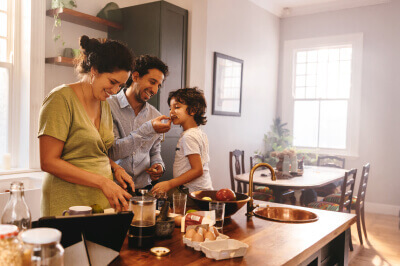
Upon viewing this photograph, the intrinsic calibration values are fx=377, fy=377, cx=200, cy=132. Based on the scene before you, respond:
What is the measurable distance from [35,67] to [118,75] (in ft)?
6.77

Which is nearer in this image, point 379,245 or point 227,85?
point 379,245

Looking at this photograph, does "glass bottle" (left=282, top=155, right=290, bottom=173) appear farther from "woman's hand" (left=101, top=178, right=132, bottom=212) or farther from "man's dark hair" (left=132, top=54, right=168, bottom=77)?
"woman's hand" (left=101, top=178, right=132, bottom=212)

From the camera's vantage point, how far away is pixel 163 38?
12.8 ft

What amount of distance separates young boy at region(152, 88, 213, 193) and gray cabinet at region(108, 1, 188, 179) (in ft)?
4.16

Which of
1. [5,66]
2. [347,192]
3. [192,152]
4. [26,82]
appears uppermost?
[5,66]

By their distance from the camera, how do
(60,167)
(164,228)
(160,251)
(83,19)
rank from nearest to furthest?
(160,251)
(164,228)
(60,167)
(83,19)

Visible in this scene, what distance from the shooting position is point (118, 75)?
1792 mm

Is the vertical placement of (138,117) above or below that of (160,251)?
above

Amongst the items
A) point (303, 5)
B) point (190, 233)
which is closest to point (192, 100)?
point (190, 233)

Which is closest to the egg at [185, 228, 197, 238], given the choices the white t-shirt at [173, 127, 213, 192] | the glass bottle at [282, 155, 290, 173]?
the white t-shirt at [173, 127, 213, 192]

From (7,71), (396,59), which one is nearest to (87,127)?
(7,71)

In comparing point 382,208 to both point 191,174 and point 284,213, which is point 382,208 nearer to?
point 284,213

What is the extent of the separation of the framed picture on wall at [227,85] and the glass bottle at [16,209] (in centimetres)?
447

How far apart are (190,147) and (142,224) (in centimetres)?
107
